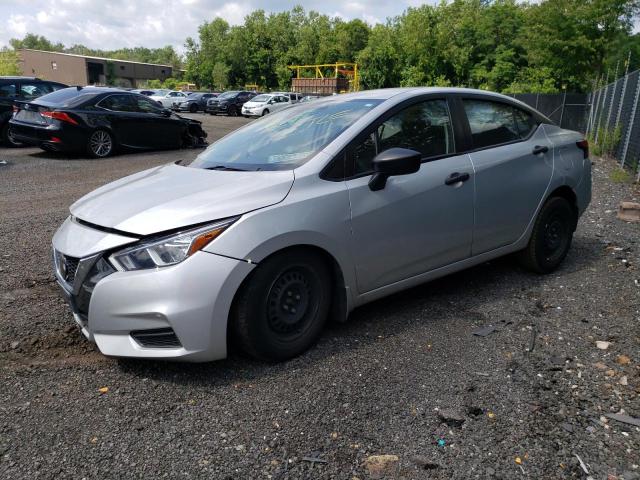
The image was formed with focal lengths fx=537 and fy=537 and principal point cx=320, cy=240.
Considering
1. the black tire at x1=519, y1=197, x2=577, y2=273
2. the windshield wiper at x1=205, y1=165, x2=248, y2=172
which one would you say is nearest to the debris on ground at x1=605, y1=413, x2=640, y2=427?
the black tire at x1=519, y1=197, x2=577, y2=273

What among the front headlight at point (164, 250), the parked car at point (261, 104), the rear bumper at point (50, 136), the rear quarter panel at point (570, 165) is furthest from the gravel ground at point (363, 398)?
the parked car at point (261, 104)

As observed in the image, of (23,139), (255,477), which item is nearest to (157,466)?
(255,477)

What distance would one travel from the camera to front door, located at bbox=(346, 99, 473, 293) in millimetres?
3512

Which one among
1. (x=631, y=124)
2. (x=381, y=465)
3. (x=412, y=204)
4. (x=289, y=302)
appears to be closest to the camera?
(x=381, y=465)

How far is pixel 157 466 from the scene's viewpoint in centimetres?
242

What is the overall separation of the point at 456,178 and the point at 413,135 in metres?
0.45

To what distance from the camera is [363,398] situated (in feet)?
9.73

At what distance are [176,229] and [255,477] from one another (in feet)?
4.38

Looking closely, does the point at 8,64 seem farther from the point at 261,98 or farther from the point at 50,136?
the point at 50,136

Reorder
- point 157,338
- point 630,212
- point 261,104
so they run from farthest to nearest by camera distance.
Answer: point 261,104 → point 630,212 → point 157,338

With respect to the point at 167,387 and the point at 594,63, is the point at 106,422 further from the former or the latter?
the point at 594,63

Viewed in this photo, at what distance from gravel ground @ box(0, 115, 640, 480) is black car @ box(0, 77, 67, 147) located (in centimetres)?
1079

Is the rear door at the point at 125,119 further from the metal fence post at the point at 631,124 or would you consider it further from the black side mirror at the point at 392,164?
the metal fence post at the point at 631,124

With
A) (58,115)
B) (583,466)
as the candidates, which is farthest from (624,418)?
(58,115)
